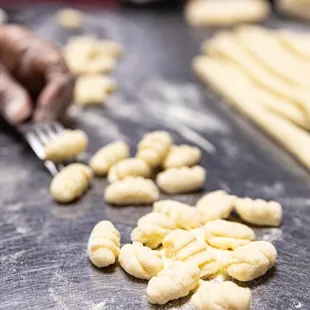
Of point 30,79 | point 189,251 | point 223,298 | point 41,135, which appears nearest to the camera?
point 223,298

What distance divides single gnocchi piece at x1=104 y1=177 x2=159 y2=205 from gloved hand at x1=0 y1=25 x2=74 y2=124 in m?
0.34

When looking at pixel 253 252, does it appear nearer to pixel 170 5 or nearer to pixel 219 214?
pixel 219 214

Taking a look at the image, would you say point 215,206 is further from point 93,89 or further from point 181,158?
point 93,89

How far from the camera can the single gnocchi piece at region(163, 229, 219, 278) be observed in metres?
0.95

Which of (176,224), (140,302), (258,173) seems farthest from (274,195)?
(140,302)

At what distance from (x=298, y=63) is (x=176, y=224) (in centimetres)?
86

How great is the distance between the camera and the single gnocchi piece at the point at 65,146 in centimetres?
125

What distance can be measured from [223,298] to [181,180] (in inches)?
15.1

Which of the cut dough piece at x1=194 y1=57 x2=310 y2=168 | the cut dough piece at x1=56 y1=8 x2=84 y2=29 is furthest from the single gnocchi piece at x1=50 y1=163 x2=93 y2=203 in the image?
the cut dough piece at x1=56 y1=8 x2=84 y2=29

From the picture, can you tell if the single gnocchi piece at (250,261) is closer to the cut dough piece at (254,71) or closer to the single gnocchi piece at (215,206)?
the single gnocchi piece at (215,206)

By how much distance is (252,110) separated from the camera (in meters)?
1.56

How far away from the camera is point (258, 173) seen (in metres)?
1.30

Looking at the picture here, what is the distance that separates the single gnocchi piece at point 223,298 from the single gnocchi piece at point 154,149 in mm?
435

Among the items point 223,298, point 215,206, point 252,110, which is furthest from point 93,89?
point 223,298
